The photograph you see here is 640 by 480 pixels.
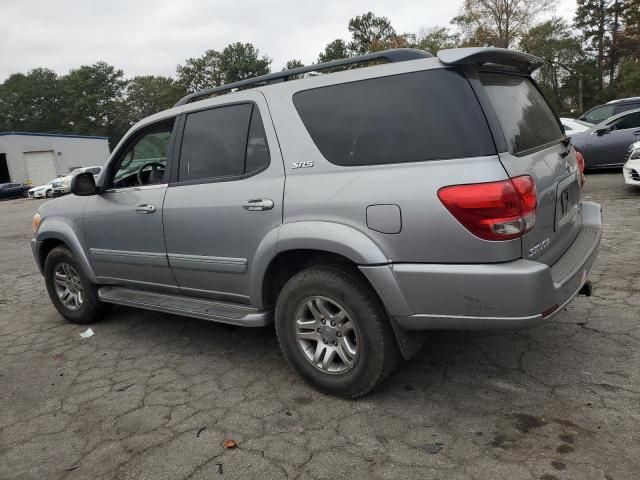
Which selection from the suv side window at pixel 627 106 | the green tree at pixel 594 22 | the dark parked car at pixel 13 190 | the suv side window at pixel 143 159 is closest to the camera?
the suv side window at pixel 143 159

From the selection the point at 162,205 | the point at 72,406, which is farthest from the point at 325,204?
the point at 72,406

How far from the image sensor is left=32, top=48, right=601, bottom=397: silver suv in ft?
7.94

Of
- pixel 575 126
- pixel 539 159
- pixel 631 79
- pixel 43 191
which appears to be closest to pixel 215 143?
pixel 539 159

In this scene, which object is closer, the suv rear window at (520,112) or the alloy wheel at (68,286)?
the suv rear window at (520,112)

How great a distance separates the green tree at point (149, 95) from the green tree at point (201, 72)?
50.6 inches

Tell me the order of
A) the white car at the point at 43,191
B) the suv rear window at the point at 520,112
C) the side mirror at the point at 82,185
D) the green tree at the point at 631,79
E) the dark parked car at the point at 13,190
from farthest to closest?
1. the green tree at the point at 631,79
2. the dark parked car at the point at 13,190
3. the white car at the point at 43,191
4. the side mirror at the point at 82,185
5. the suv rear window at the point at 520,112

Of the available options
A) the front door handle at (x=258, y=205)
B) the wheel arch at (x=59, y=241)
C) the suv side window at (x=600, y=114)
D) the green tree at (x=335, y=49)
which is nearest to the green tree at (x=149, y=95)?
the green tree at (x=335, y=49)

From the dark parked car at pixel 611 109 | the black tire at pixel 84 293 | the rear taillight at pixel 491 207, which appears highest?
the dark parked car at pixel 611 109

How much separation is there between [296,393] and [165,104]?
234 feet

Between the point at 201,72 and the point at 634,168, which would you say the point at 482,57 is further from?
the point at 201,72

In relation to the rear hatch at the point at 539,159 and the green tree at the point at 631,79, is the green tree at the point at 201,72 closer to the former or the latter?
the green tree at the point at 631,79

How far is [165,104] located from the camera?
225 feet

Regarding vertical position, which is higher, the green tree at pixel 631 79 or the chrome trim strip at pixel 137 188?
the green tree at pixel 631 79

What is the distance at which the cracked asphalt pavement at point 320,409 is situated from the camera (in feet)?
7.79
